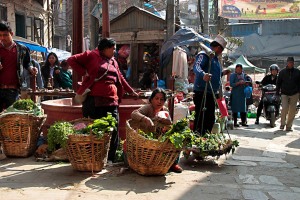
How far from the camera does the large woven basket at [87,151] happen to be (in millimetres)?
4656

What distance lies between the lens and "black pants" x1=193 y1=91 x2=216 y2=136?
6.32 metres

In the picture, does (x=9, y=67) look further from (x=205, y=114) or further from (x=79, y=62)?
(x=205, y=114)

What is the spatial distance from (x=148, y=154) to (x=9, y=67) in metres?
2.68

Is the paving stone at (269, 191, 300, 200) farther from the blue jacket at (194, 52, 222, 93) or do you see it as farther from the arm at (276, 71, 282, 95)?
the arm at (276, 71, 282, 95)

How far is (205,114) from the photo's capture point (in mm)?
6379

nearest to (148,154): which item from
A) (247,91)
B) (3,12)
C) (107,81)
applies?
(107,81)

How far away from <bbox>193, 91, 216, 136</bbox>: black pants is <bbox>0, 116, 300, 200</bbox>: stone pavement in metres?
0.59

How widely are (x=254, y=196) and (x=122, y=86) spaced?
7.72ft

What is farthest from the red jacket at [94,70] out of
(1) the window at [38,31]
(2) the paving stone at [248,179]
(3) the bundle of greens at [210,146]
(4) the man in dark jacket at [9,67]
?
(1) the window at [38,31]

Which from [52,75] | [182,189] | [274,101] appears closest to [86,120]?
[182,189]

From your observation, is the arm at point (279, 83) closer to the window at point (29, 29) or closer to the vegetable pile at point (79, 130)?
the vegetable pile at point (79, 130)

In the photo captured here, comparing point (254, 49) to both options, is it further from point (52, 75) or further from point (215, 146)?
point (215, 146)

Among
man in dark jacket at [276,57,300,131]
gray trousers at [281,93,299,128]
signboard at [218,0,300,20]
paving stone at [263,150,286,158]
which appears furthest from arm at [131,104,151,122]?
signboard at [218,0,300,20]

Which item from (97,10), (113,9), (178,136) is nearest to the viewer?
(178,136)
